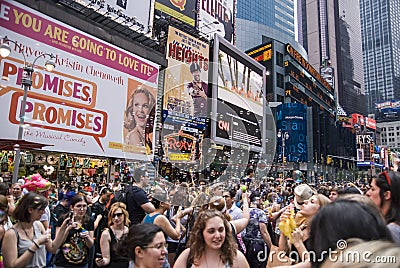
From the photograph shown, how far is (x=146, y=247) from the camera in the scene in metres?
2.50

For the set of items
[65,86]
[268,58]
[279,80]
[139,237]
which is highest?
[268,58]

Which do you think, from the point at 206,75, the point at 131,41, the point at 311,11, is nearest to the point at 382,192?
the point at 206,75

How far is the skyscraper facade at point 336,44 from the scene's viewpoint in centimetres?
13588

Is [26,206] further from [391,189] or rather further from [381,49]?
[381,49]

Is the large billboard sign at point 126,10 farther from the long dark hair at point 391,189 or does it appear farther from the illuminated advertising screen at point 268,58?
the illuminated advertising screen at point 268,58

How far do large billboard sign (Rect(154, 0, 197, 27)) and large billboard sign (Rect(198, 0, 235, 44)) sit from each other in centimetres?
120

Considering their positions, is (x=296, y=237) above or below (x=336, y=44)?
below

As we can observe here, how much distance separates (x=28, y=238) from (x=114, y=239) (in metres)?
1.00

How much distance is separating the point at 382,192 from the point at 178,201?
8.45 feet

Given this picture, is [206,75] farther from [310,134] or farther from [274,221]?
[310,134]

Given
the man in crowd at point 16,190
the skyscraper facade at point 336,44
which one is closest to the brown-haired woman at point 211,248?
the man in crowd at point 16,190

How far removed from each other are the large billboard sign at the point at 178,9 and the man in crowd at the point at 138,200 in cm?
2570

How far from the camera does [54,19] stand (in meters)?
17.6

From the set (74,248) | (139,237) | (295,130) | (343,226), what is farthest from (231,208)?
(295,130)
